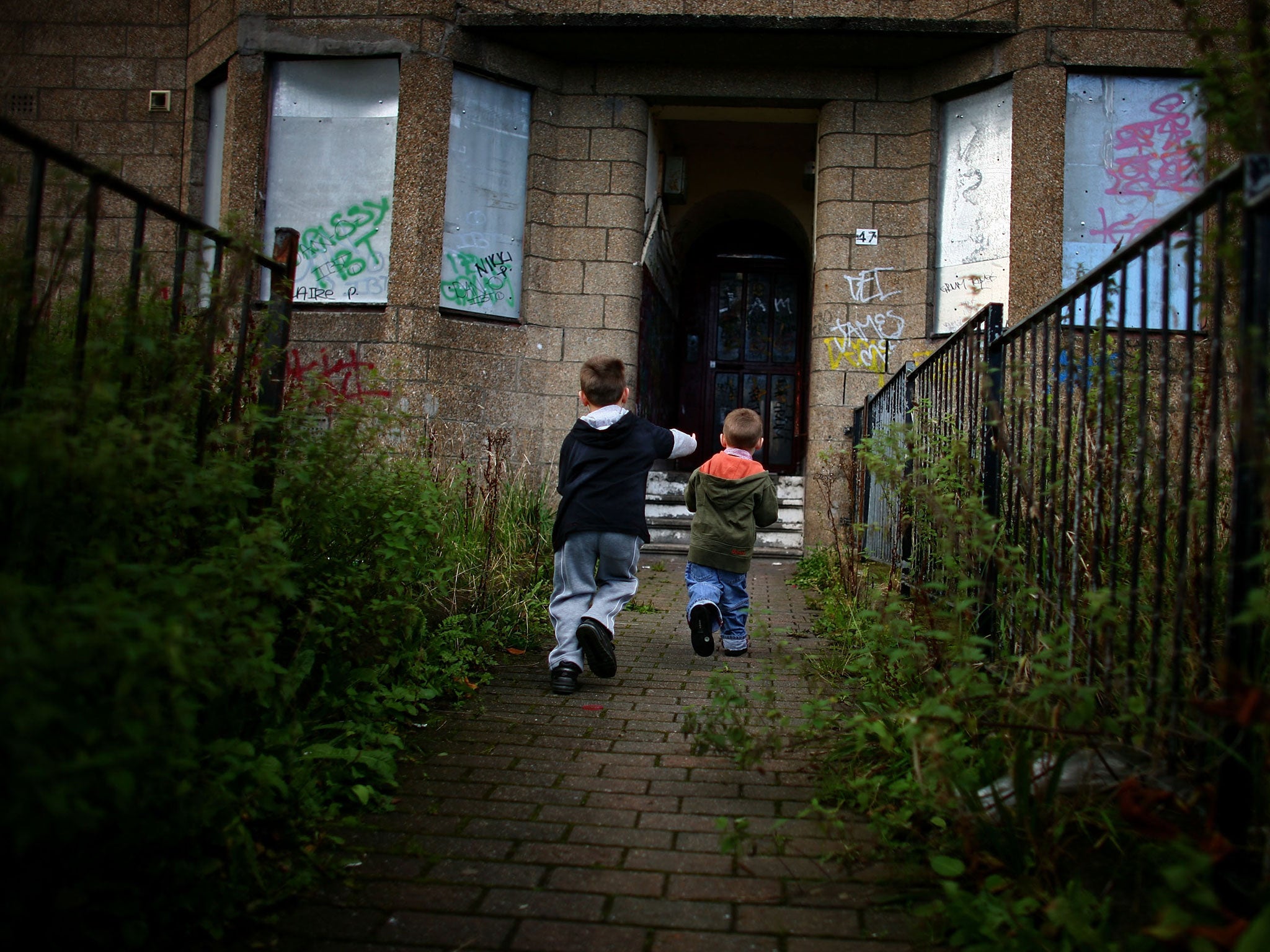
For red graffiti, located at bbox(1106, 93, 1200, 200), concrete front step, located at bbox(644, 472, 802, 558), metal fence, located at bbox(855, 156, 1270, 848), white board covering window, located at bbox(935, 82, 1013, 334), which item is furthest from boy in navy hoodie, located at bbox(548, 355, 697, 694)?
red graffiti, located at bbox(1106, 93, 1200, 200)

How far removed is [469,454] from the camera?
8461mm

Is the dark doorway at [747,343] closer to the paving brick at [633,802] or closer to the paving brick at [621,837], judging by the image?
the paving brick at [633,802]

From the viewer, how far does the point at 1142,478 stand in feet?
7.28

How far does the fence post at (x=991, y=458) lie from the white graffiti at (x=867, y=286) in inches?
205

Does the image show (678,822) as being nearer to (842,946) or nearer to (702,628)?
(842,946)

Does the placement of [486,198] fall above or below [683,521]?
above

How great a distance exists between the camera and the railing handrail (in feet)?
6.14

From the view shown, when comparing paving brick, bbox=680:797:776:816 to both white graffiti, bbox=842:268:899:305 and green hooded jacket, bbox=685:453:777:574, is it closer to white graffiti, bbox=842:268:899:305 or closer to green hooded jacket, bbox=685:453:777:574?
green hooded jacket, bbox=685:453:777:574

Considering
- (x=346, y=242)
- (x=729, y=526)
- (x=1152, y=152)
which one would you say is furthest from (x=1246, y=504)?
(x=346, y=242)

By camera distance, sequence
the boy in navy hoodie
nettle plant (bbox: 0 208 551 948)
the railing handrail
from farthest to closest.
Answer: the boy in navy hoodie → the railing handrail → nettle plant (bbox: 0 208 551 948)

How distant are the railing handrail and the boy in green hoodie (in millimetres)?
2666

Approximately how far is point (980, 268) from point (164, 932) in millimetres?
8291

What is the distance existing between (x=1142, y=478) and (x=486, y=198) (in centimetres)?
747

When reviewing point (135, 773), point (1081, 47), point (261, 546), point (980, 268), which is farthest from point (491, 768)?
point (1081, 47)
